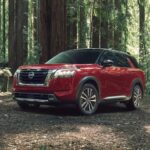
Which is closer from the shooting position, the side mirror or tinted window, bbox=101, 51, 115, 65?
the side mirror

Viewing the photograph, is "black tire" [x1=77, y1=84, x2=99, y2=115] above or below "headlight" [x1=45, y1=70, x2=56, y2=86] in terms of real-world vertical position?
below

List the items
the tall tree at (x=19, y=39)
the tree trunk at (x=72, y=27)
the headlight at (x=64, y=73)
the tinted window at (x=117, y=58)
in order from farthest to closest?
1. the tall tree at (x=19, y=39)
2. the tree trunk at (x=72, y=27)
3. the tinted window at (x=117, y=58)
4. the headlight at (x=64, y=73)

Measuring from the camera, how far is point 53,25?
17.0 meters

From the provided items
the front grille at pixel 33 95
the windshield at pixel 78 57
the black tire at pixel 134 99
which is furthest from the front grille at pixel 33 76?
the black tire at pixel 134 99

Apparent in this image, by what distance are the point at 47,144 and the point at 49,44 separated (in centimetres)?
844

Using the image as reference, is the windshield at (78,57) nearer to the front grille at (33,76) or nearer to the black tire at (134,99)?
the front grille at (33,76)

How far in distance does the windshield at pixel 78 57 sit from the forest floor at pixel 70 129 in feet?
4.79

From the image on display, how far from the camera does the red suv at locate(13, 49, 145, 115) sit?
501 inches

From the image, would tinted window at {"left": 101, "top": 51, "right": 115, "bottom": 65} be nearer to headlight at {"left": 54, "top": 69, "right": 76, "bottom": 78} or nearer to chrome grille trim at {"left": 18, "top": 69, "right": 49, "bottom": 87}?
headlight at {"left": 54, "top": 69, "right": 76, "bottom": 78}

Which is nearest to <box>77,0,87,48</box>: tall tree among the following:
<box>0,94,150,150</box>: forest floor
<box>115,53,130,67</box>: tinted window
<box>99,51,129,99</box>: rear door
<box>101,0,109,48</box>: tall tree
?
<box>101,0,109,48</box>: tall tree

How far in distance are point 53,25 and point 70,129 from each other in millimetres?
6974

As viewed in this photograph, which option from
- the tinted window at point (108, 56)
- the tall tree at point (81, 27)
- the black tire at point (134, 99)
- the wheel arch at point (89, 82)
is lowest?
the black tire at point (134, 99)

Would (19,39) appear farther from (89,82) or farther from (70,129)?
(70,129)

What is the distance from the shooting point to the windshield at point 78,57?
45.8ft
